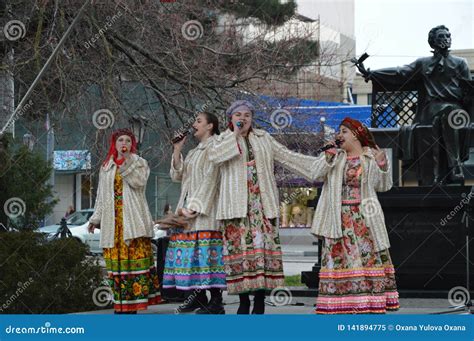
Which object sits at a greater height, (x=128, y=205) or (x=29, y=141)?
(x=29, y=141)

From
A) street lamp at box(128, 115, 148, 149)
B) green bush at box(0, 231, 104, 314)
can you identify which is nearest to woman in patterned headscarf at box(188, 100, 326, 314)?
green bush at box(0, 231, 104, 314)

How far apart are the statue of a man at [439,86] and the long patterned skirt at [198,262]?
3.20m

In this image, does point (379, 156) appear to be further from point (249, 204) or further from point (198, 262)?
point (198, 262)

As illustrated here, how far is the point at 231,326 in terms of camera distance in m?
8.59

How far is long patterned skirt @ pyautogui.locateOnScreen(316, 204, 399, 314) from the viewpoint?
975 cm

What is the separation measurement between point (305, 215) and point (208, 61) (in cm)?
2029

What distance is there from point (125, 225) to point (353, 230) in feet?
7.39

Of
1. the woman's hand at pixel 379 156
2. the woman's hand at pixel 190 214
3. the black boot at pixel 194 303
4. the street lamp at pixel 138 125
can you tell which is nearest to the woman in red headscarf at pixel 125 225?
the black boot at pixel 194 303

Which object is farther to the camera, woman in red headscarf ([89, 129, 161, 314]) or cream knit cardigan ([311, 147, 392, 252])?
woman in red headscarf ([89, 129, 161, 314])

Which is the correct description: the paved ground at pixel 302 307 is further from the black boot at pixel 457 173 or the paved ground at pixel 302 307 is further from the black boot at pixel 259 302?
the black boot at pixel 457 173

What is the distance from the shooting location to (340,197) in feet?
32.7

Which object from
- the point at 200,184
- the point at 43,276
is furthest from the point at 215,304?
the point at 43,276

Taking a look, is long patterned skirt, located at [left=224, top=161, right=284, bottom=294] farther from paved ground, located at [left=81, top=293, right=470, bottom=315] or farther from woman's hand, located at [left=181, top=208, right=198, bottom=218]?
paved ground, located at [left=81, top=293, right=470, bottom=315]

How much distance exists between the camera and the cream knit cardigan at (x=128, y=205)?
35.9ft
